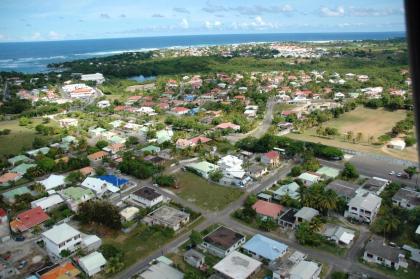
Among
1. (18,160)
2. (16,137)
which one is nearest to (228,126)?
(18,160)

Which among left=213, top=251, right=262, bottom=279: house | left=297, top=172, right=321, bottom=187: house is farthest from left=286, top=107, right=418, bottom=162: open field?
left=213, top=251, right=262, bottom=279: house

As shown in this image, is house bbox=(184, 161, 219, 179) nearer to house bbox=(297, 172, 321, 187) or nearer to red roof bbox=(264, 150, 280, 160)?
red roof bbox=(264, 150, 280, 160)

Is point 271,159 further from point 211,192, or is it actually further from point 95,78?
point 95,78

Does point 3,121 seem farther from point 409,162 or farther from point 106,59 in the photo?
point 106,59

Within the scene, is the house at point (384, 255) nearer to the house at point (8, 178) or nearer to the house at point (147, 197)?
the house at point (147, 197)

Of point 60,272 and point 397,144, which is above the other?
point 397,144

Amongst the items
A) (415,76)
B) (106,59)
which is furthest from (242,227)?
(106,59)

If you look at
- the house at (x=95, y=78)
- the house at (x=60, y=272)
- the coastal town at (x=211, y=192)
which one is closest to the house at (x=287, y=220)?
the coastal town at (x=211, y=192)
